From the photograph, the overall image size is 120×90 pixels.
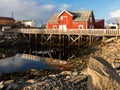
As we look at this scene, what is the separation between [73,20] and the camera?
4925 cm

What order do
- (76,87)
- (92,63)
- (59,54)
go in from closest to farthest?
1. (92,63)
2. (76,87)
3. (59,54)

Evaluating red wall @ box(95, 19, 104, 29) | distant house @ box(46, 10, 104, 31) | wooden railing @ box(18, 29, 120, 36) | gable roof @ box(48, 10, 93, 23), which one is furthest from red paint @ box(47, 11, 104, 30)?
wooden railing @ box(18, 29, 120, 36)

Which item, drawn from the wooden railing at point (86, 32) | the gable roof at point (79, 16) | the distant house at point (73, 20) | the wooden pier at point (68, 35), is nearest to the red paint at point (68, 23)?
the distant house at point (73, 20)

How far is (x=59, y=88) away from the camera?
1186 centimetres

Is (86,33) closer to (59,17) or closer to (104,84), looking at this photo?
(59,17)

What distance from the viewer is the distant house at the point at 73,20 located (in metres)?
48.5

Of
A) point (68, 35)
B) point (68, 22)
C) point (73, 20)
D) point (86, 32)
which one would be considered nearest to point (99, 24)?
point (73, 20)

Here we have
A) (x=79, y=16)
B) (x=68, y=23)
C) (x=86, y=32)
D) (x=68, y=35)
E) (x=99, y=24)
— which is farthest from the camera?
(x=99, y=24)

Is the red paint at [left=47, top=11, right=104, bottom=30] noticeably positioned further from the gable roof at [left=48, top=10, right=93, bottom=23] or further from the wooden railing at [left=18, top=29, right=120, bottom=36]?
the wooden railing at [left=18, top=29, right=120, bottom=36]

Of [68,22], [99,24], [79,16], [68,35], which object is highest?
[79,16]

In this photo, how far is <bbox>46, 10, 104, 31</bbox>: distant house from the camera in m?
48.5

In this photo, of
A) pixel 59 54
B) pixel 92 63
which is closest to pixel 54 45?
pixel 59 54

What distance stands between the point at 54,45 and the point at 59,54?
29.0ft

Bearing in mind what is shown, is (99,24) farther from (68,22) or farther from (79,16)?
(68,22)
